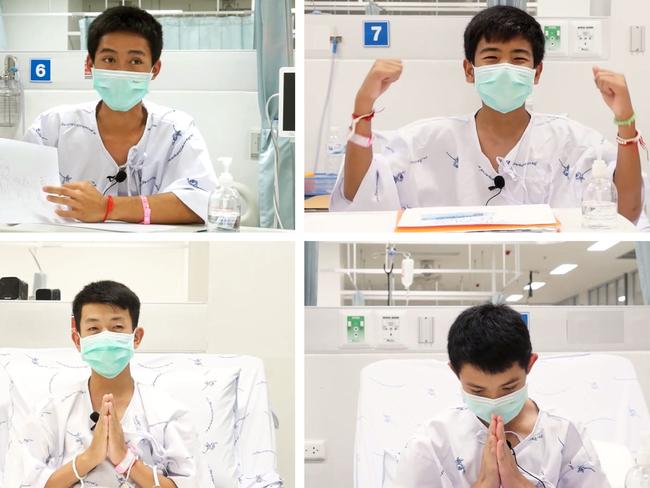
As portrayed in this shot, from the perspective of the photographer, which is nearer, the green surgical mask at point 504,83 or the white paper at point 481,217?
the white paper at point 481,217

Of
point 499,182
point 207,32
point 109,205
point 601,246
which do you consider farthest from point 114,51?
point 207,32

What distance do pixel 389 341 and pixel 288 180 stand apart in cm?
82

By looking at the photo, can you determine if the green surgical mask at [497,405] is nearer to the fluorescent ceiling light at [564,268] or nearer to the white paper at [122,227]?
the fluorescent ceiling light at [564,268]

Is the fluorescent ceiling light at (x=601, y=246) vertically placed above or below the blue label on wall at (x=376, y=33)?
below

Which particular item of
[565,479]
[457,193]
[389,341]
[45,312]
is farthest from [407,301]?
[45,312]

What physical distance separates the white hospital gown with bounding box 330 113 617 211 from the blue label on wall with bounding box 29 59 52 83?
1.20m

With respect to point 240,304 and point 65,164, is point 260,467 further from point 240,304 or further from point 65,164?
point 65,164

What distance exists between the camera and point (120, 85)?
1.55 metres

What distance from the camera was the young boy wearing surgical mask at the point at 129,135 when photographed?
5.07 feet

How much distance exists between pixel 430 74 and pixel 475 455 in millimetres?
1165

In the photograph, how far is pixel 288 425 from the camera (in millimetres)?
Result: 1641

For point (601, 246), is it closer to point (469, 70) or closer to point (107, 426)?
point (469, 70)

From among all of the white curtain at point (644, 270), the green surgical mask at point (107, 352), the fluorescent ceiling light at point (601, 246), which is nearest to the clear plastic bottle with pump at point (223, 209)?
the green surgical mask at point (107, 352)

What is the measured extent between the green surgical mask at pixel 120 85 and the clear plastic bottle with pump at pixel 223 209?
0.24m
